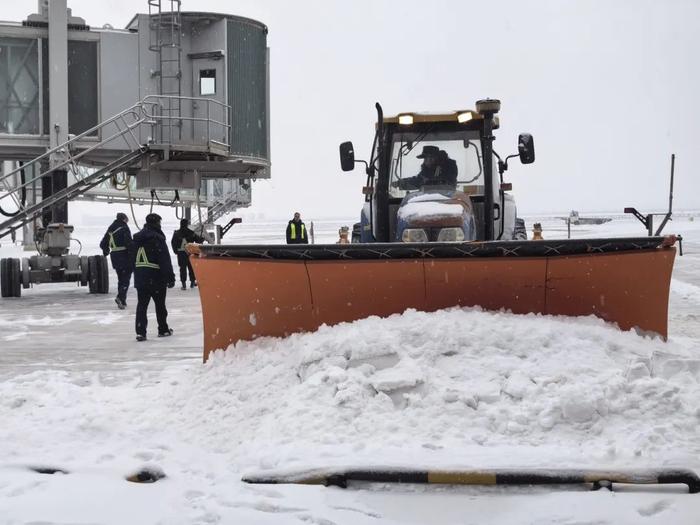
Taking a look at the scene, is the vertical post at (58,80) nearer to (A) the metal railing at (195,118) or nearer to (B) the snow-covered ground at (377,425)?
(A) the metal railing at (195,118)

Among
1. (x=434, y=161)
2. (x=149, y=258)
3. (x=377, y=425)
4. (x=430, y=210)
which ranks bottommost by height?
(x=377, y=425)

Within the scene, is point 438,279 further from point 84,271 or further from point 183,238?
point 84,271

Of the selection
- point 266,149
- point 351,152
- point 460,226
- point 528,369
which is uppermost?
point 266,149

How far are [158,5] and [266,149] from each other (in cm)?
432

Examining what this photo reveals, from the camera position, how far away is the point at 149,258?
9.96 m

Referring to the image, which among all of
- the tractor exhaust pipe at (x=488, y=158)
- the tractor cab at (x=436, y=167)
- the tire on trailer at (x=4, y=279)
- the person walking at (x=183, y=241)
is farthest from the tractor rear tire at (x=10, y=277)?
the tractor exhaust pipe at (x=488, y=158)

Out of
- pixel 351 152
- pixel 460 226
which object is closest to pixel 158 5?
pixel 351 152

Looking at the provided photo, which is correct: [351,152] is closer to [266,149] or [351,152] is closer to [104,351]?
[104,351]

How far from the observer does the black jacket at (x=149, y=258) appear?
996 cm

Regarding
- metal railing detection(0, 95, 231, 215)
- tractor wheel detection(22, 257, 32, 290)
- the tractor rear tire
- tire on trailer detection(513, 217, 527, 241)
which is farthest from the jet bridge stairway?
tire on trailer detection(513, 217, 527, 241)

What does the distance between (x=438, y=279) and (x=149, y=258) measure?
4.88 m

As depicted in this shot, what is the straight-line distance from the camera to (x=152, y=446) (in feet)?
16.8

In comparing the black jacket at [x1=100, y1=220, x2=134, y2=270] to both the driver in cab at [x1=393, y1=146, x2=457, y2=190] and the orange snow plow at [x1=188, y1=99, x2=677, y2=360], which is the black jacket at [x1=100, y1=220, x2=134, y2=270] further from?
the orange snow plow at [x1=188, y1=99, x2=677, y2=360]

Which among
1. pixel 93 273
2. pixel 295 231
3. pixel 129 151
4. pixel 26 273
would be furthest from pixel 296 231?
pixel 26 273
